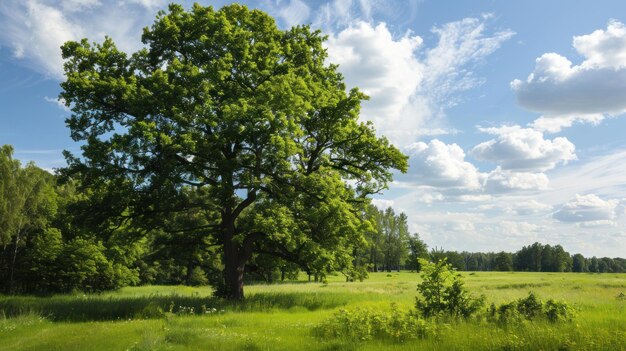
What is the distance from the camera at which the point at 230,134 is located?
2195 cm

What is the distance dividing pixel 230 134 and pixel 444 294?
12.7 metres

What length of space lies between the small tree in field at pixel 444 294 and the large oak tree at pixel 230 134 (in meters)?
8.09

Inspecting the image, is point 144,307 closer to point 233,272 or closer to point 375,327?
point 233,272

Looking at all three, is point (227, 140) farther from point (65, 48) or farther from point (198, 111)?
point (65, 48)

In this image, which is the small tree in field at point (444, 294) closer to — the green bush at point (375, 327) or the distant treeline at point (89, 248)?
the green bush at point (375, 327)

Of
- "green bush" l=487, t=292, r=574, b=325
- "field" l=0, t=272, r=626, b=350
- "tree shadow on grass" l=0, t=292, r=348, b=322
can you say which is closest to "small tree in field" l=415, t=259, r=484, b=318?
"green bush" l=487, t=292, r=574, b=325

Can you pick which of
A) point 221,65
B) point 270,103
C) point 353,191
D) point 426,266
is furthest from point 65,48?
point 426,266

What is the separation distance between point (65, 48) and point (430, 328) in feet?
76.6

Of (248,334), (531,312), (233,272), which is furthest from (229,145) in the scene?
(531,312)

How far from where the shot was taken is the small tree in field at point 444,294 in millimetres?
14969

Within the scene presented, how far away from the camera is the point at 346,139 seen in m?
27.0

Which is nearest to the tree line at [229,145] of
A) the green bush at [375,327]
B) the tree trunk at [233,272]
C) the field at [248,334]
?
the tree trunk at [233,272]

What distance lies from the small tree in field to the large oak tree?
8.09 metres

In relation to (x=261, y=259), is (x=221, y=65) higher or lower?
higher
